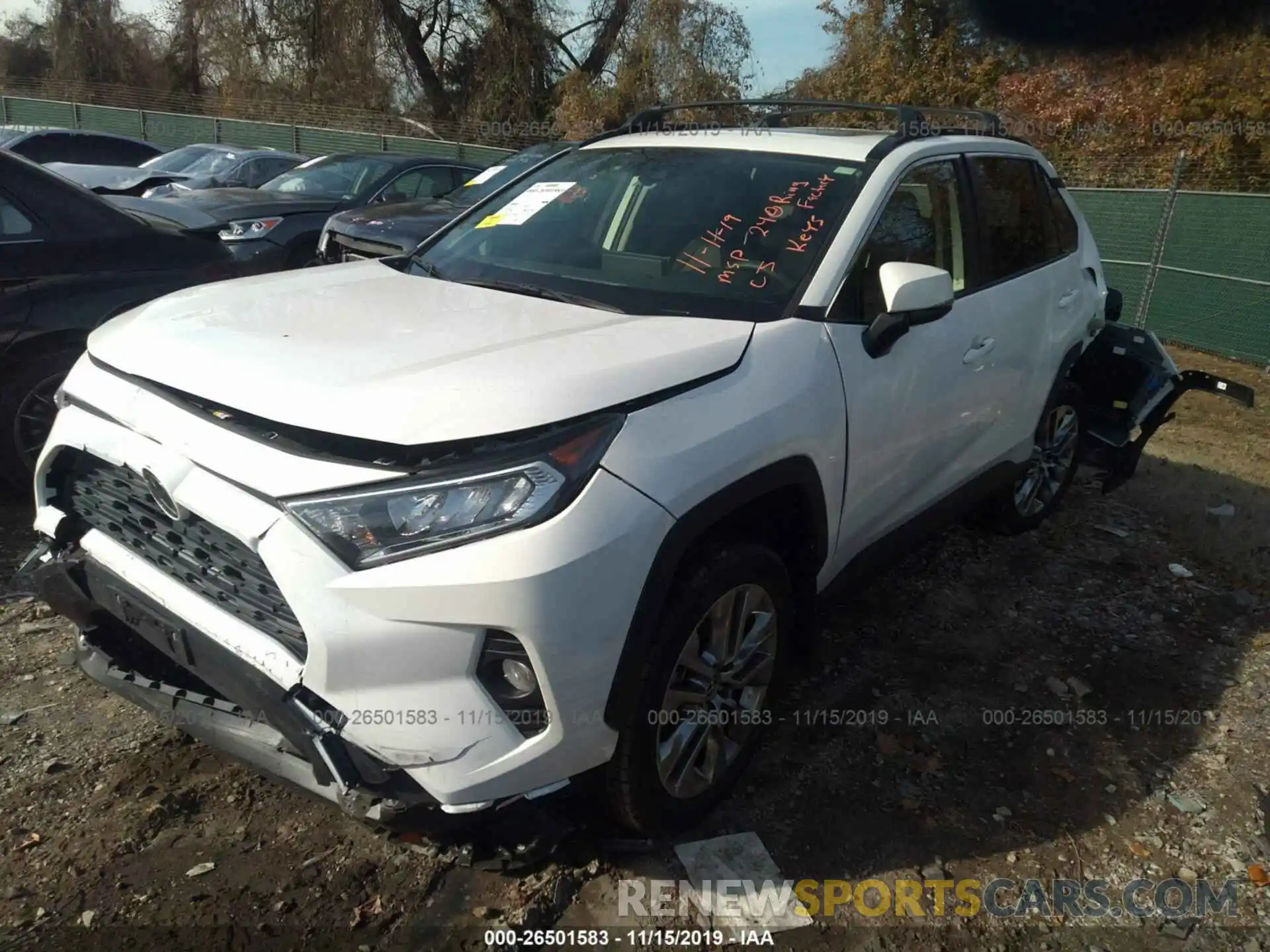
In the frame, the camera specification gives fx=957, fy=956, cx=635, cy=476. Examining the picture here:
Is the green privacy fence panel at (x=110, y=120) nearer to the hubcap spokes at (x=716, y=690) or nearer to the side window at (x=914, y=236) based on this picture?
the side window at (x=914, y=236)

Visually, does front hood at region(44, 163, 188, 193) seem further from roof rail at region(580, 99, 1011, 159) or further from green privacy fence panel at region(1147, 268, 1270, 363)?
green privacy fence panel at region(1147, 268, 1270, 363)

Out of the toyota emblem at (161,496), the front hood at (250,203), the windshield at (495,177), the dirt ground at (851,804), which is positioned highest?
the windshield at (495,177)

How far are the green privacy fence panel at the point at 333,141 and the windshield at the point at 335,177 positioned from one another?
13.5 meters

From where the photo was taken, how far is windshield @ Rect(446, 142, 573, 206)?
796 centimetres

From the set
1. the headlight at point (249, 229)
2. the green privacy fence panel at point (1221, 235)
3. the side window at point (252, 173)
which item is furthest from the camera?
the side window at point (252, 173)

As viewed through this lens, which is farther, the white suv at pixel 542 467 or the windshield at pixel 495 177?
the windshield at pixel 495 177

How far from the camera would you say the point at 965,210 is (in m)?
3.67

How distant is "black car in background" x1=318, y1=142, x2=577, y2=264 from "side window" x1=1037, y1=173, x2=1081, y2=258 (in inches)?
131

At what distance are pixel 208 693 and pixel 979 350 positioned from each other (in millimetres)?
2795

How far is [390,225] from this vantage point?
7289 mm

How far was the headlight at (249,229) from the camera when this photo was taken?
292 inches

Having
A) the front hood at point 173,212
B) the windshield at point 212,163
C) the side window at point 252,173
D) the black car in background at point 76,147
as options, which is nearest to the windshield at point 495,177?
the front hood at point 173,212

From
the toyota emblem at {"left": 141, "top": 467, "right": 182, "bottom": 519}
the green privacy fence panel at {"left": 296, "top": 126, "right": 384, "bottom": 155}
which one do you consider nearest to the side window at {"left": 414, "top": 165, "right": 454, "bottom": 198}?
the toyota emblem at {"left": 141, "top": 467, "right": 182, "bottom": 519}

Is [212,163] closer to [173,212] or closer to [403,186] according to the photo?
A: [403,186]
